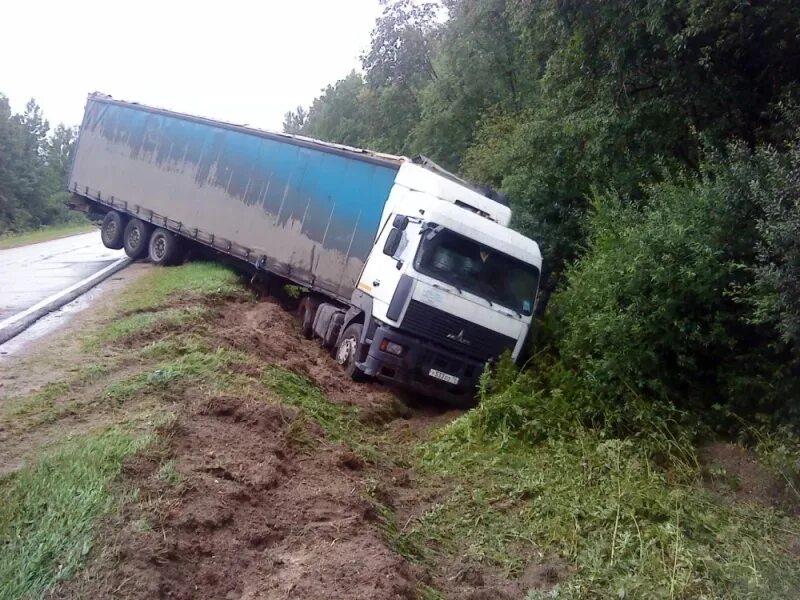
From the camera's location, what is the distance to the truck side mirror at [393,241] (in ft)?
31.2

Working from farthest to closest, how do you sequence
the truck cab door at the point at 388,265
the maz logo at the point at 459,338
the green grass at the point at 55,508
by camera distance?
the truck cab door at the point at 388,265 → the maz logo at the point at 459,338 → the green grass at the point at 55,508

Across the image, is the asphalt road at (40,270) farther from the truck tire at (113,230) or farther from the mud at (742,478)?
the mud at (742,478)

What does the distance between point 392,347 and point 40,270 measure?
1177 centimetres

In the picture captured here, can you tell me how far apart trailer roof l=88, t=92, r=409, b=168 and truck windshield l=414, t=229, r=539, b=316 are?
85.8 inches

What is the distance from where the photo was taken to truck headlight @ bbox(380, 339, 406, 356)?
9.06m

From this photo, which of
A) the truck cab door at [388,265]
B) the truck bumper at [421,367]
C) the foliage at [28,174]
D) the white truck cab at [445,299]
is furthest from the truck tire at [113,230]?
the foliage at [28,174]

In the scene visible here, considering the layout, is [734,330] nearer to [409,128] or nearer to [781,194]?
[781,194]

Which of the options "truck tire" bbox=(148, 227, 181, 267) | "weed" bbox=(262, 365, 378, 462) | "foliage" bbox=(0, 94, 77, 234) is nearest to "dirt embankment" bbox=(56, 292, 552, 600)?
"weed" bbox=(262, 365, 378, 462)

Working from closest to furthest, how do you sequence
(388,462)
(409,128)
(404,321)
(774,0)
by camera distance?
(388,462) < (774,0) < (404,321) < (409,128)

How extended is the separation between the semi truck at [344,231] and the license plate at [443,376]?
0.7 inches

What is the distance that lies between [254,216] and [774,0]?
353 inches

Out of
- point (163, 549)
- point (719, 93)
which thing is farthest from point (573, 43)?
point (163, 549)

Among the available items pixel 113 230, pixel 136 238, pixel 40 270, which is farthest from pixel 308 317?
pixel 40 270

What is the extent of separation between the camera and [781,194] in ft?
21.5
